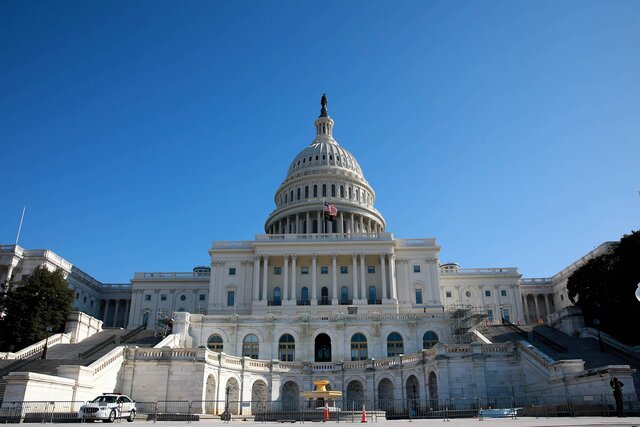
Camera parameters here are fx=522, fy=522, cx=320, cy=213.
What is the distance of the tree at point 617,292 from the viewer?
174 ft

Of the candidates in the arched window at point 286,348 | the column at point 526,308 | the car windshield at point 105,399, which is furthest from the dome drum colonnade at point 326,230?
the car windshield at point 105,399

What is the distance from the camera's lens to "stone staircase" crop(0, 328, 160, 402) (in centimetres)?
4419

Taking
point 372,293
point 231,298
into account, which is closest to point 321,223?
point 372,293

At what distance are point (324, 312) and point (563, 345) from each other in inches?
1296

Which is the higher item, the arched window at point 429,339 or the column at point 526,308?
the column at point 526,308

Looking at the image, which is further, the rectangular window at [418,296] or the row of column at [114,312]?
the row of column at [114,312]

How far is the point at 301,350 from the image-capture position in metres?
57.9

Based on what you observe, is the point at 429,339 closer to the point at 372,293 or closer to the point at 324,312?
the point at 324,312

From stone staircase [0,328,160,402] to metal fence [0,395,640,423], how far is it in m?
7.53

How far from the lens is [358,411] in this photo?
37.6 meters

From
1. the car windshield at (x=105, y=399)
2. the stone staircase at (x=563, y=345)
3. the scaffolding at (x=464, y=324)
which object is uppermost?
the scaffolding at (x=464, y=324)

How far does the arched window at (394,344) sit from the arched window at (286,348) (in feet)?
34.8

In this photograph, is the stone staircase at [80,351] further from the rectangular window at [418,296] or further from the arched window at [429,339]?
the rectangular window at [418,296]

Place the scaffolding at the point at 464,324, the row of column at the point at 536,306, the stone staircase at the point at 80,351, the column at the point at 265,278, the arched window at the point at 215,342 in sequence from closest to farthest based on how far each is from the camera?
the stone staircase at the point at 80,351 → the scaffolding at the point at 464,324 → the arched window at the point at 215,342 → the column at the point at 265,278 → the row of column at the point at 536,306
